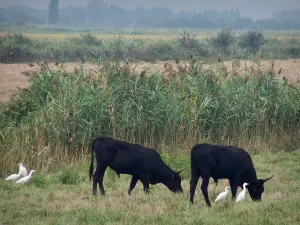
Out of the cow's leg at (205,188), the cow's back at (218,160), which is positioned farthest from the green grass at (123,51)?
the cow's leg at (205,188)

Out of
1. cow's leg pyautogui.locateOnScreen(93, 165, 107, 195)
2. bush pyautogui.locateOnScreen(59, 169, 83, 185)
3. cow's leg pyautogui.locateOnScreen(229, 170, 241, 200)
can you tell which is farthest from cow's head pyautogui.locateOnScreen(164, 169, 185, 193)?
bush pyautogui.locateOnScreen(59, 169, 83, 185)

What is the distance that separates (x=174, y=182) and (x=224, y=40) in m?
58.3

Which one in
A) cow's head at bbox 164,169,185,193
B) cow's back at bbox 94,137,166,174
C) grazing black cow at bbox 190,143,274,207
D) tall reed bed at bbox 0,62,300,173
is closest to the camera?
grazing black cow at bbox 190,143,274,207

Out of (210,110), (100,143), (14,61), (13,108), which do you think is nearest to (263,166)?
(210,110)

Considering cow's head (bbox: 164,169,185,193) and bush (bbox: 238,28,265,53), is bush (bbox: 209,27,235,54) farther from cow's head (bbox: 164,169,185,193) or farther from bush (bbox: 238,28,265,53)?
cow's head (bbox: 164,169,185,193)

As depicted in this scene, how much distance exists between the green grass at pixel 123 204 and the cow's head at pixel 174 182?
0.57 ft

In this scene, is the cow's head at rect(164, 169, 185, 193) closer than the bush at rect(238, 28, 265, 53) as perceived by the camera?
Yes

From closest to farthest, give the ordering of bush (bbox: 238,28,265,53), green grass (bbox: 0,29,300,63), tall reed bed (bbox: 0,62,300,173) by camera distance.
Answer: tall reed bed (bbox: 0,62,300,173), green grass (bbox: 0,29,300,63), bush (bbox: 238,28,265,53)

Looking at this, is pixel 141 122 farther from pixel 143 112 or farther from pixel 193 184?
pixel 193 184

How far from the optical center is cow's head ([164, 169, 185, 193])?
14.3 m

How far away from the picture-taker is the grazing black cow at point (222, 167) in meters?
13.1

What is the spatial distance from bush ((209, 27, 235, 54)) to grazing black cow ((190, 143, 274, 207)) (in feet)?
189

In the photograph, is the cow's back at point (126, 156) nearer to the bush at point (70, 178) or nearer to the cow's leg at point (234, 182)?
the cow's leg at point (234, 182)

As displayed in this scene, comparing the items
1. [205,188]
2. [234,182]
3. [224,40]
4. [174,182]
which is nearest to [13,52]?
[224,40]
